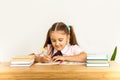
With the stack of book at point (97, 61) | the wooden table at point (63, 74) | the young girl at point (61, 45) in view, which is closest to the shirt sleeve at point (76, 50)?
the young girl at point (61, 45)

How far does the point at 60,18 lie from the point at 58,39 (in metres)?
1.06

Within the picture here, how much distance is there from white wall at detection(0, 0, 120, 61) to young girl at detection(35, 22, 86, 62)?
0.77 m

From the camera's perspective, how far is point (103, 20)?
11.5ft

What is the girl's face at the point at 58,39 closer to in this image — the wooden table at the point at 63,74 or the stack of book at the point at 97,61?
the stack of book at the point at 97,61

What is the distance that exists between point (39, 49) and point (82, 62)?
1401 millimetres

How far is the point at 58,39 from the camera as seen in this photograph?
2496 millimetres

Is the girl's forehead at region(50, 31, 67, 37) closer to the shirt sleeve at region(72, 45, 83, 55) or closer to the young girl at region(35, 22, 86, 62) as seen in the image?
the young girl at region(35, 22, 86, 62)

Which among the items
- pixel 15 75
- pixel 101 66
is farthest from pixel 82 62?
pixel 15 75

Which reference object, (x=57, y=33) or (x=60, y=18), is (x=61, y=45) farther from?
(x=60, y=18)

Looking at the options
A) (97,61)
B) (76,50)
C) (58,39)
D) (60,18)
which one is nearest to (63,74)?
(97,61)

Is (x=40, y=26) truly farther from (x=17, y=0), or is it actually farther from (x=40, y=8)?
(x=17, y=0)

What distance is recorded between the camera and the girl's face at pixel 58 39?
8.18ft

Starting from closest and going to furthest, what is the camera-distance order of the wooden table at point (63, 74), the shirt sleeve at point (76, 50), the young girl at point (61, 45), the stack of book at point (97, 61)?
1. the wooden table at point (63, 74)
2. the stack of book at point (97, 61)
3. the young girl at point (61, 45)
4. the shirt sleeve at point (76, 50)

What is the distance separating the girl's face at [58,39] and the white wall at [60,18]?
96 centimetres
